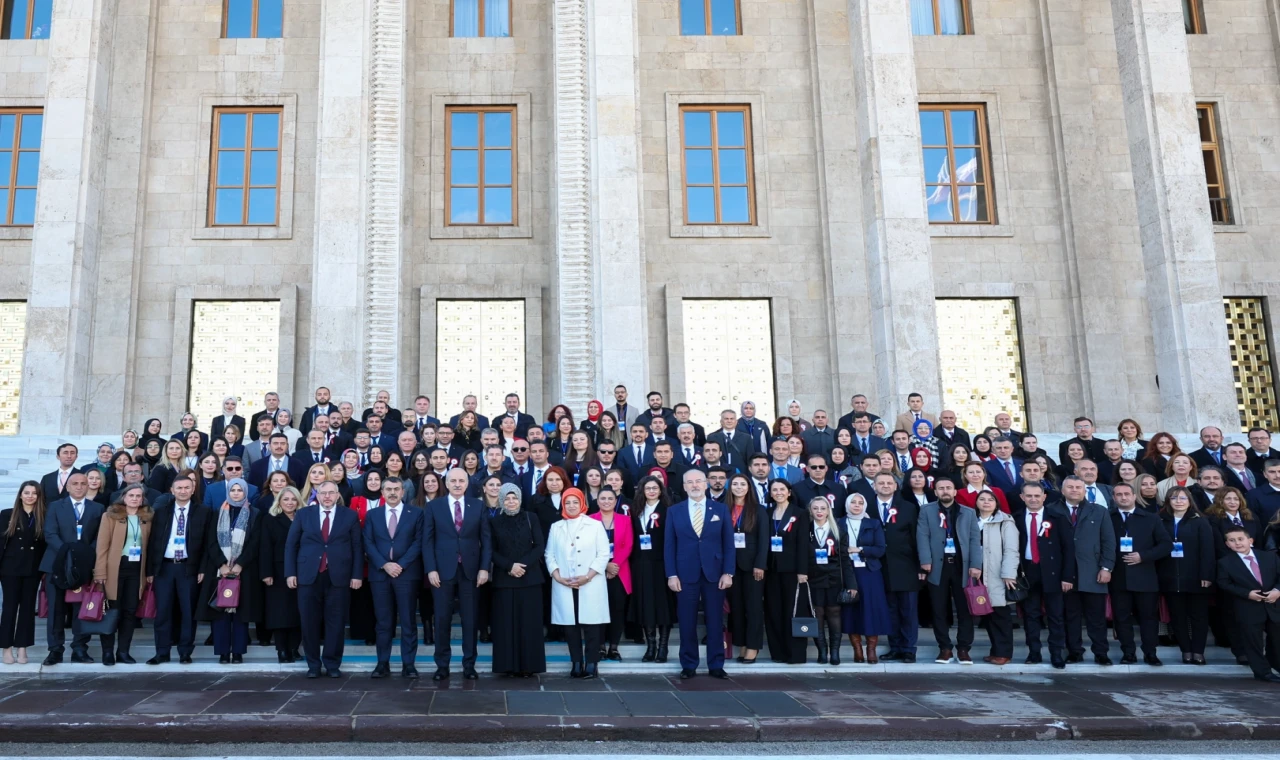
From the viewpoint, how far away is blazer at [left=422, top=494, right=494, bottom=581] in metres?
9.73

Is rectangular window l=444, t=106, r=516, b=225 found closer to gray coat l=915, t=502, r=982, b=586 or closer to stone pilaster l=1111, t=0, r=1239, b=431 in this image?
stone pilaster l=1111, t=0, r=1239, b=431

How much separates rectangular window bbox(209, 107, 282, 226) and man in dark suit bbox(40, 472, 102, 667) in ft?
35.8

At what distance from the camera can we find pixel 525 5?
69.4 ft

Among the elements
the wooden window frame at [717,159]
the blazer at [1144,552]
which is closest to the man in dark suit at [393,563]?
the blazer at [1144,552]

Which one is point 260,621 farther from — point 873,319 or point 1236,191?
point 1236,191

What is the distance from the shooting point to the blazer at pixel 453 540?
973cm

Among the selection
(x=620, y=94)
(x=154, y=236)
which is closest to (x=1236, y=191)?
(x=620, y=94)

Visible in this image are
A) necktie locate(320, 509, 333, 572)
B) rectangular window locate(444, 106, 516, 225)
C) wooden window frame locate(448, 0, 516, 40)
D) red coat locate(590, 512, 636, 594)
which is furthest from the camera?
wooden window frame locate(448, 0, 516, 40)

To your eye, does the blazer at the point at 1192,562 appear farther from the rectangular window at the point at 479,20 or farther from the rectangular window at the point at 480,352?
the rectangular window at the point at 479,20

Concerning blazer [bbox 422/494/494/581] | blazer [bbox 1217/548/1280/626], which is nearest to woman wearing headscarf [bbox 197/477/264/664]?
blazer [bbox 422/494/494/581]

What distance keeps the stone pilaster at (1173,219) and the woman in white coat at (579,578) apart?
11841 mm

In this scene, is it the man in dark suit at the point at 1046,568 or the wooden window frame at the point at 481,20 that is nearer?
the man in dark suit at the point at 1046,568

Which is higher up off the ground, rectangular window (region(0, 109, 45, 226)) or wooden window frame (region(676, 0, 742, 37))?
Result: wooden window frame (region(676, 0, 742, 37))

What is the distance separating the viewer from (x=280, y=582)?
9961 millimetres
